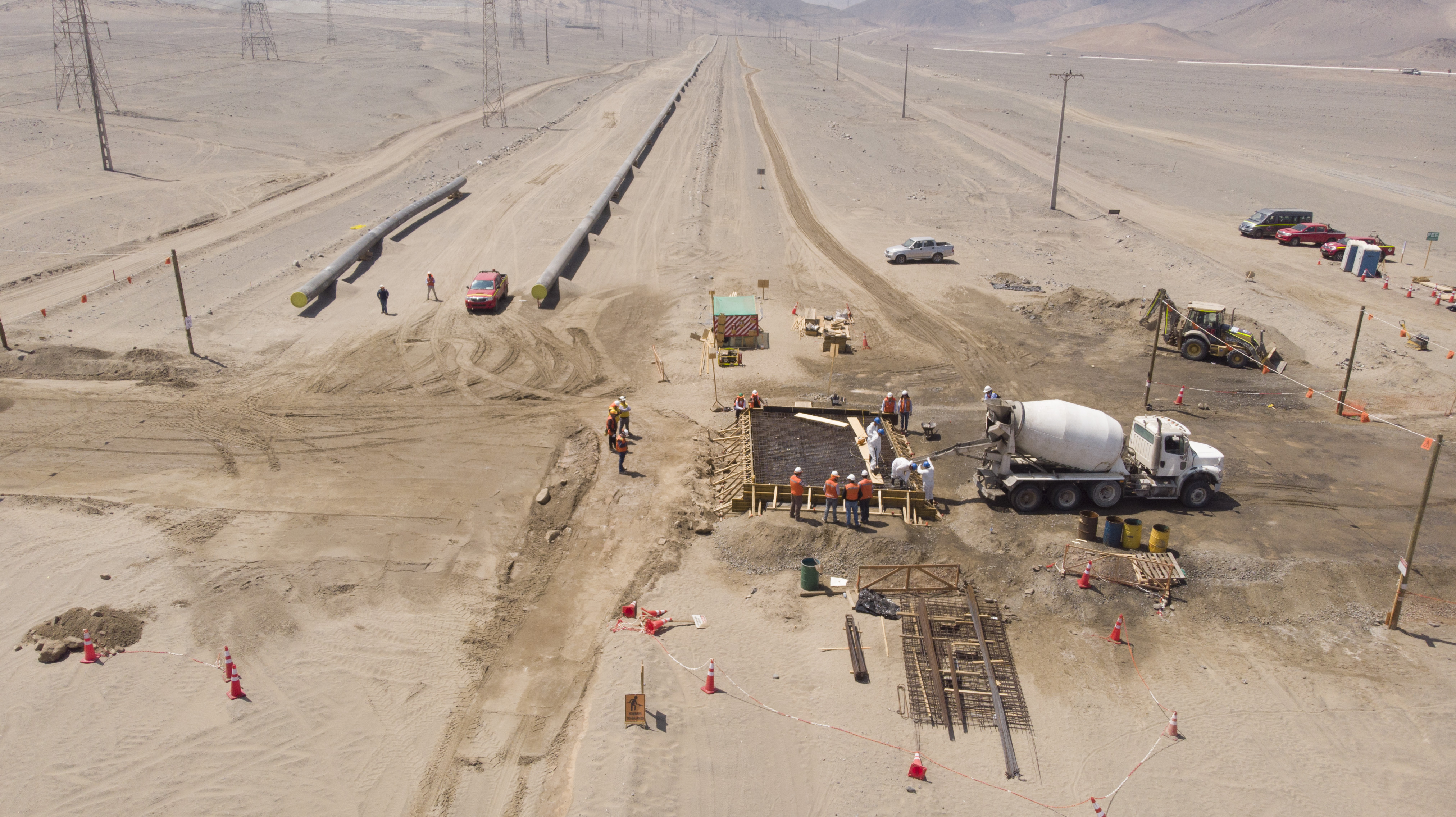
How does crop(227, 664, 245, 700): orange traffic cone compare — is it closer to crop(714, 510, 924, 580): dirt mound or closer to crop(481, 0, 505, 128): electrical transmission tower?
crop(714, 510, 924, 580): dirt mound

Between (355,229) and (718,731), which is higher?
(355,229)

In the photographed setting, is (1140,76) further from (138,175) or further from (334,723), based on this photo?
(334,723)

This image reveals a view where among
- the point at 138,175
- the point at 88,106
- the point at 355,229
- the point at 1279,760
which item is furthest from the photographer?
the point at 88,106

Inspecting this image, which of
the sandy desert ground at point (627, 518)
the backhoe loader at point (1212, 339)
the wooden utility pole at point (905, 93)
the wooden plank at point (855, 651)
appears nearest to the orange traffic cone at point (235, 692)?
the sandy desert ground at point (627, 518)

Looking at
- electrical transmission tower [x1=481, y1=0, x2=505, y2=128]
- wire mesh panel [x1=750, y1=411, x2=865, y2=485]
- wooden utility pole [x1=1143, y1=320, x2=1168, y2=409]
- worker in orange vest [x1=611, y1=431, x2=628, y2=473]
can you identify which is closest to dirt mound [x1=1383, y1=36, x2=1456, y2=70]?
electrical transmission tower [x1=481, y1=0, x2=505, y2=128]

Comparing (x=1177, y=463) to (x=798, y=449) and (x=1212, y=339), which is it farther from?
(x=1212, y=339)

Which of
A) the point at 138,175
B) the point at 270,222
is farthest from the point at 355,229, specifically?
the point at 138,175

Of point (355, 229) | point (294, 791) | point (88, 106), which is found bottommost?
point (294, 791)
